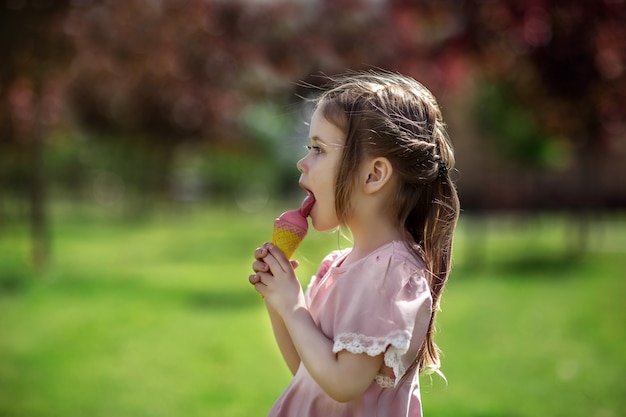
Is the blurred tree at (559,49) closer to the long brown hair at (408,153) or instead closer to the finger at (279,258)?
the long brown hair at (408,153)

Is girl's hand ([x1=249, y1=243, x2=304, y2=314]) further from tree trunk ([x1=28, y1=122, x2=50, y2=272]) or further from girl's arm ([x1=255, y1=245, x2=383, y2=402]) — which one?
tree trunk ([x1=28, y1=122, x2=50, y2=272])

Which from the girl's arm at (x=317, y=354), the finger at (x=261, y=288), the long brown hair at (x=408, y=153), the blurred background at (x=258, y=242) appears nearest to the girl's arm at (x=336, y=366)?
the girl's arm at (x=317, y=354)

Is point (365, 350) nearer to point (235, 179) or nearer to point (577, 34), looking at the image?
point (577, 34)

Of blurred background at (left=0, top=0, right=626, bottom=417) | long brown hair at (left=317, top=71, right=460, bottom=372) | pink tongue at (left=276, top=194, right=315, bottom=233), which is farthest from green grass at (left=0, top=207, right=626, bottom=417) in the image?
long brown hair at (left=317, top=71, right=460, bottom=372)

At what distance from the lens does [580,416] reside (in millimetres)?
4699

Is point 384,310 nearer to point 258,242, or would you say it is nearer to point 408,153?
point 408,153

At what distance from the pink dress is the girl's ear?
5.9 inches

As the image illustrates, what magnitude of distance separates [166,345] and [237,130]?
18.1 metres

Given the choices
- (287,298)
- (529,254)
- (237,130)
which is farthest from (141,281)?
(237,130)

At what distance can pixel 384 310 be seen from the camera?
1.86m

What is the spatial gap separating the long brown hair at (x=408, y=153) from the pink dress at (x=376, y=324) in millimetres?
111

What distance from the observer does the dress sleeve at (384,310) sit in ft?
6.00

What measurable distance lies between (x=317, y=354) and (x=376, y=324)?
16 cm

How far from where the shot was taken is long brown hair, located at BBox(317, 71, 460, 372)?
78.0 inches
